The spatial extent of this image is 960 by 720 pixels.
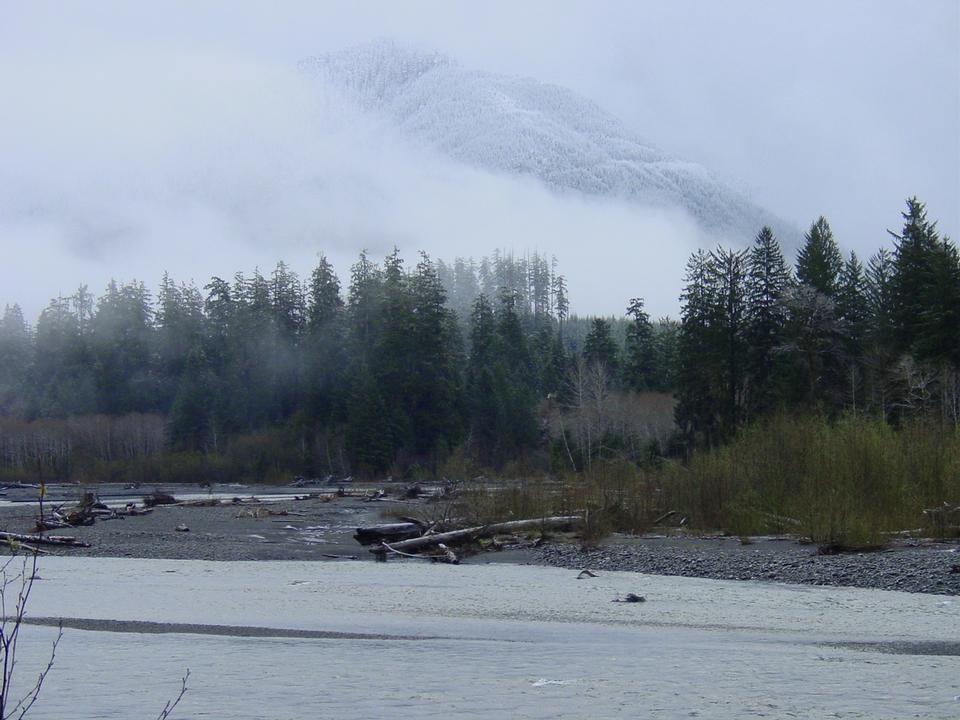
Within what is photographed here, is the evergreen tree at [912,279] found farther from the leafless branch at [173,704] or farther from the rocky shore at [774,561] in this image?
the leafless branch at [173,704]

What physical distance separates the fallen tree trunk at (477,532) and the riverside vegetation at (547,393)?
103 centimetres

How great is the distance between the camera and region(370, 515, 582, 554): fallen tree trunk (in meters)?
32.0

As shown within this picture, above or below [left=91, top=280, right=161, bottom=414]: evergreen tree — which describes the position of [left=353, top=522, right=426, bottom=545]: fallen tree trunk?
below

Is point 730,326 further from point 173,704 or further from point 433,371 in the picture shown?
point 173,704

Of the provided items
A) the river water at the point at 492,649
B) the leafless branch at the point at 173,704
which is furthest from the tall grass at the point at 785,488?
the leafless branch at the point at 173,704

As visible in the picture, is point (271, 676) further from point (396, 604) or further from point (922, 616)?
point (922, 616)

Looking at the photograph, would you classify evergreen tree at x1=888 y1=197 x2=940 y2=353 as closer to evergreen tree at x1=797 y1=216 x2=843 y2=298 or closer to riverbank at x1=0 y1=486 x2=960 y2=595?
evergreen tree at x1=797 y1=216 x2=843 y2=298

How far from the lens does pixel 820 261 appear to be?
7406 cm

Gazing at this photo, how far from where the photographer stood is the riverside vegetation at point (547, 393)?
3266 cm

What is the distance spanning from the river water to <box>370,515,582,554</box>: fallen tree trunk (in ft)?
18.1

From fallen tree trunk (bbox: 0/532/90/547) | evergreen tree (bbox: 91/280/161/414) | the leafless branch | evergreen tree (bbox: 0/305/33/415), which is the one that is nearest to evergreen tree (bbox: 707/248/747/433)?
fallen tree trunk (bbox: 0/532/90/547)

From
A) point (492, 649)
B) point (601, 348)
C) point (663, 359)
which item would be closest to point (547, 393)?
point (601, 348)

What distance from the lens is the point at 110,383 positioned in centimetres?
12575

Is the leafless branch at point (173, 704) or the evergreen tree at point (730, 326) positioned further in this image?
the evergreen tree at point (730, 326)
